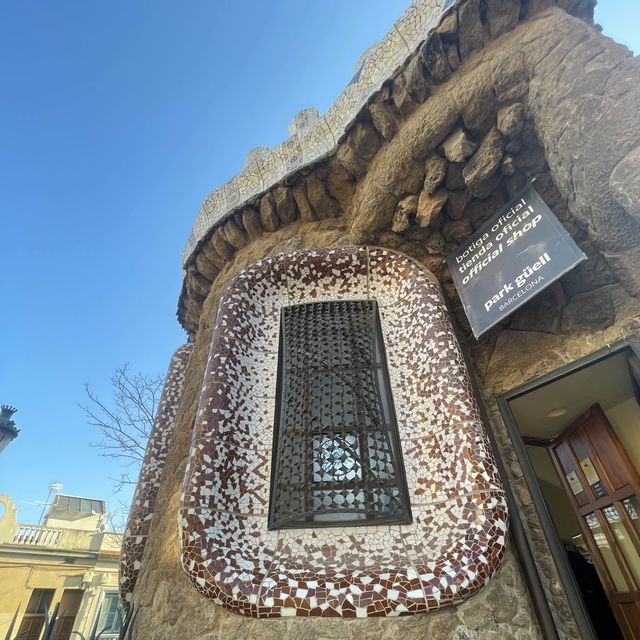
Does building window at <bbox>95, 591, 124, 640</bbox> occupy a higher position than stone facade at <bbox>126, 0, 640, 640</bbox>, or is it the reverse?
stone facade at <bbox>126, 0, 640, 640</bbox>

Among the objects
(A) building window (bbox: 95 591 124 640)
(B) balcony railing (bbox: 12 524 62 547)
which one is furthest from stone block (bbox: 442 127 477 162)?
(A) building window (bbox: 95 591 124 640)

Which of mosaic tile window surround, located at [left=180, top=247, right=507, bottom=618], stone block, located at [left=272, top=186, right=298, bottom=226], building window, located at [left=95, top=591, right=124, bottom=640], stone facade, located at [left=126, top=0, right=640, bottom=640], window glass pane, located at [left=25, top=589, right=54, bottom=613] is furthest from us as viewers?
building window, located at [left=95, top=591, right=124, bottom=640]

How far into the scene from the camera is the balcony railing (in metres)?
11.8

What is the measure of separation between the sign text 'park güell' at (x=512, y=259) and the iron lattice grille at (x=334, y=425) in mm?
789

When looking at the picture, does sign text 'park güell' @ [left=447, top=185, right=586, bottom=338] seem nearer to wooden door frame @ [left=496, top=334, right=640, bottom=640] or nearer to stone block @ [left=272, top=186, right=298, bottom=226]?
wooden door frame @ [left=496, top=334, right=640, bottom=640]

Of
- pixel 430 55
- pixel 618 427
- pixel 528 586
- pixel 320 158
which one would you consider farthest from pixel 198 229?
pixel 618 427

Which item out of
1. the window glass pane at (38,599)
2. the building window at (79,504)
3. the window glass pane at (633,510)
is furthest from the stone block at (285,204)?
the building window at (79,504)

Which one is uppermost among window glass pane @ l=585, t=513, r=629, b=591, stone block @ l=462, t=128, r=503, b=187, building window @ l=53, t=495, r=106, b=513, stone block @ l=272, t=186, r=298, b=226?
building window @ l=53, t=495, r=106, b=513

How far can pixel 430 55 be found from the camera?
2941 mm

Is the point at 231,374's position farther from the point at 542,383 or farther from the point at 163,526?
the point at 542,383

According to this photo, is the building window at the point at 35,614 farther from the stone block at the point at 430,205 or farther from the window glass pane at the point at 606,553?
the stone block at the point at 430,205

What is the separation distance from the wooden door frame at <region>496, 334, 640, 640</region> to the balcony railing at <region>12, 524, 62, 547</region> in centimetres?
1423

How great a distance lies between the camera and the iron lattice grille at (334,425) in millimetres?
2486

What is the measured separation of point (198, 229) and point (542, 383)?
3.69 meters
